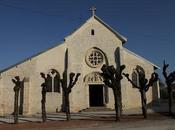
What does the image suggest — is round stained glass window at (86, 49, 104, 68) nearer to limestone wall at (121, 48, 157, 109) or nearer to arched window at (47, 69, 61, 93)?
limestone wall at (121, 48, 157, 109)

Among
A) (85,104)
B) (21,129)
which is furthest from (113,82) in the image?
(85,104)

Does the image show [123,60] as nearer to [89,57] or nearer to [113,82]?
[89,57]

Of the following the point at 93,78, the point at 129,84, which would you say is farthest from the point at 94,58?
the point at 129,84

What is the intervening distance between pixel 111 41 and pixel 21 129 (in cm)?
1830

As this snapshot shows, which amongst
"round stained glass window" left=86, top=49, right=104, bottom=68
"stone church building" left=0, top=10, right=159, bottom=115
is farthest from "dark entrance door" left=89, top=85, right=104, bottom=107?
"round stained glass window" left=86, top=49, right=104, bottom=68

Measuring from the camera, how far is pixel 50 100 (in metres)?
32.8

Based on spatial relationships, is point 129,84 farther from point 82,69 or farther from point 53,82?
point 53,82

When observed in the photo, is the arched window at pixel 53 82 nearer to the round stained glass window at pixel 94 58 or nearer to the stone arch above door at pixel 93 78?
the stone arch above door at pixel 93 78

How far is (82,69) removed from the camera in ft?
111

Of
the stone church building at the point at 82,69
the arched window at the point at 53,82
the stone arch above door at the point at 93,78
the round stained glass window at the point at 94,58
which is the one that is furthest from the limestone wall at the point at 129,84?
the arched window at the point at 53,82

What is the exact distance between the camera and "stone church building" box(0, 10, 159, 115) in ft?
103

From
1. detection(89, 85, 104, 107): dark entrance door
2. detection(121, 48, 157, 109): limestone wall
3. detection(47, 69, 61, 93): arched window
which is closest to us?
detection(47, 69, 61, 93): arched window

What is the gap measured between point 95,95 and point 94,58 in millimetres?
4119

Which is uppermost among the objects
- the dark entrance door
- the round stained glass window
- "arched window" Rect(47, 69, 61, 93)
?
the round stained glass window
